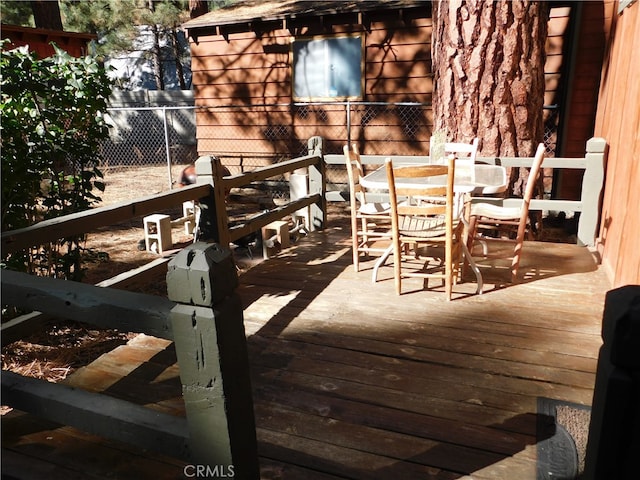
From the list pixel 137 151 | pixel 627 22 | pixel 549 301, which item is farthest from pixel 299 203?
pixel 137 151

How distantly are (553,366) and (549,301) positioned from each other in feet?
3.35

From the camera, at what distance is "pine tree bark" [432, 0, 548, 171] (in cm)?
493

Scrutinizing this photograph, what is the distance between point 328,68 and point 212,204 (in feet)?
23.4

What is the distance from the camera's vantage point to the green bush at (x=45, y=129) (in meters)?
3.15

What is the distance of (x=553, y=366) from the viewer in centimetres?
268

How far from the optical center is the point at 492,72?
16.6 feet

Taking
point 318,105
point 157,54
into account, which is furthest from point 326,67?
point 157,54

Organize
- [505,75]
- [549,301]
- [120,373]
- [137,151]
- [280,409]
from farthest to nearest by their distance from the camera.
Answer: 1. [137,151]
2. [505,75]
3. [549,301]
4. [120,373]
5. [280,409]

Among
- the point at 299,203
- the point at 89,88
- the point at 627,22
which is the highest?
the point at 627,22

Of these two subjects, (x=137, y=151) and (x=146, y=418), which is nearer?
(x=146, y=418)

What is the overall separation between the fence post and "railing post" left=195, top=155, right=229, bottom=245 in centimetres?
225

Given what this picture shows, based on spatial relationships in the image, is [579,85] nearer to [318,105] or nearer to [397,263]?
[318,105]

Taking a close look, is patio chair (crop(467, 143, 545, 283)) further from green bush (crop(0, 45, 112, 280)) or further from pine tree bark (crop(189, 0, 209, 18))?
pine tree bark (crop(189, 0, 209, 18))

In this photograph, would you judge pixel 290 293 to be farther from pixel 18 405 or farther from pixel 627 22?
pixel 627 22
